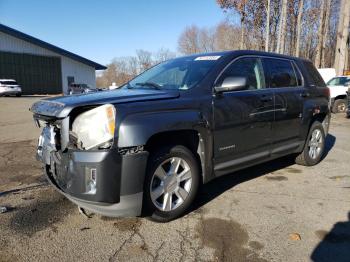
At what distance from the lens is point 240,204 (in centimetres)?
428

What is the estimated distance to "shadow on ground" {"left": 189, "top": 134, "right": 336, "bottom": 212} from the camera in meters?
4.52

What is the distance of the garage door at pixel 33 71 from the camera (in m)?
36.3

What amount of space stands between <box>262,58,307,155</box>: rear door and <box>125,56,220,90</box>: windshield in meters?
1.06

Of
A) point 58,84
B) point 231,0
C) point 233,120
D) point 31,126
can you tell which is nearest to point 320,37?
point 231,0

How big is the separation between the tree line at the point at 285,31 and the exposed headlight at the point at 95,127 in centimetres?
2214

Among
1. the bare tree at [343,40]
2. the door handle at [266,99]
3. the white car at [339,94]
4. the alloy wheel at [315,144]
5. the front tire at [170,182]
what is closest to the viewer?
the front tire at [170,182]

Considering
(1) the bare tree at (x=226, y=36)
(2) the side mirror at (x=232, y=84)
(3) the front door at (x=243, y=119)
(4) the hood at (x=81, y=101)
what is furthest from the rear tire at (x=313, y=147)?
(1) the bare tree at (x=226, y=36)

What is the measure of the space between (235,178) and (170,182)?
1.91 metres

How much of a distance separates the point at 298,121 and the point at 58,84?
39.6 metres

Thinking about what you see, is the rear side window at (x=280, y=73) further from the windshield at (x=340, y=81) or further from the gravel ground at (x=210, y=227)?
the windshield at (x=340, y=81)

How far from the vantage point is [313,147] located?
6043mm

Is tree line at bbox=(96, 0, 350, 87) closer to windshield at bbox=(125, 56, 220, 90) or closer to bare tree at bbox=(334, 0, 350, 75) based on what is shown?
bare tree at bbox=(334, 0, 350, 75)

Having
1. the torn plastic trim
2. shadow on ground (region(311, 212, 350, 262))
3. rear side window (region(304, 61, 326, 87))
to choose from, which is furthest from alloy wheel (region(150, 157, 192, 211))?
rear side window (region(304, 61, 326, 87))

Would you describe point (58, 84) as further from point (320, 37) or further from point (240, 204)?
point (240, 204)
